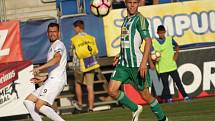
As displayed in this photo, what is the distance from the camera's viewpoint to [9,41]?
1891 centimetres

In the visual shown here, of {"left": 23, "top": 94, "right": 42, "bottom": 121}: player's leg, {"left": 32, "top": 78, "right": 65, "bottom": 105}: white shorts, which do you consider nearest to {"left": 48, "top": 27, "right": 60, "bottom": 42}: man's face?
{"left": 32, "top": 78, "right": 65, "bottom": 105}: white shorts

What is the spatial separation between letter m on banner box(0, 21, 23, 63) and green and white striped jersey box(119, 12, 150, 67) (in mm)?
7226

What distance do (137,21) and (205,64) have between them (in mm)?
7950

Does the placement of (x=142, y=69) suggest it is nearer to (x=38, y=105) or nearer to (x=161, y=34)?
(x=38, y=105)

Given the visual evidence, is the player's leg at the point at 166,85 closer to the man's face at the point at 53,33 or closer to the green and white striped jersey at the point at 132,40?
the green and white striped jersey at the point at 132,40

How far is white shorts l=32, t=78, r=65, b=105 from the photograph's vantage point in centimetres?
1180

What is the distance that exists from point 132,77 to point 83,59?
6.97m

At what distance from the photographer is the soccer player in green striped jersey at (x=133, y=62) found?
465 inches

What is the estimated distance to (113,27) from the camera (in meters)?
19.4

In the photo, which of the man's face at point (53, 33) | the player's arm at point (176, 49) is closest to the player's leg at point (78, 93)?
the player's arm at point (176, 49)

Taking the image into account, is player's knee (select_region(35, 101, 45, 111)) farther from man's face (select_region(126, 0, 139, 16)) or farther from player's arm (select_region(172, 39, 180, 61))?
player's arm (select_region(172, 39, 180, 61))

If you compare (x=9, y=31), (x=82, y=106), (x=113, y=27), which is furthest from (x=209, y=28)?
(x=9, y=31)

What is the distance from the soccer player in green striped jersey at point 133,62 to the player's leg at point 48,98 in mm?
889

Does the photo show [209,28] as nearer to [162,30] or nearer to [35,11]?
[162,30]
